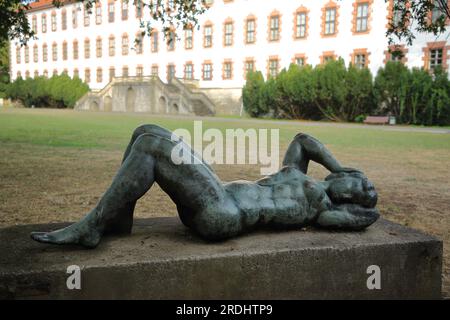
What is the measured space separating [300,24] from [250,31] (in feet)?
16.7

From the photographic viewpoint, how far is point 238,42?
139ft

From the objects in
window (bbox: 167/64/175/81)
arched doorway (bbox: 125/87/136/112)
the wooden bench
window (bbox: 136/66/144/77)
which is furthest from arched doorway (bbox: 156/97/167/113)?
the wooden bench

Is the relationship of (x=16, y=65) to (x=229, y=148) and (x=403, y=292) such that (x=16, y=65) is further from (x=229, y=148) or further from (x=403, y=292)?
(x=403, y=292)

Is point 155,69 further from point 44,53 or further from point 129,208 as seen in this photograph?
point 129,208

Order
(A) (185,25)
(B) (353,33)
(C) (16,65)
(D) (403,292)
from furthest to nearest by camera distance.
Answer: (C) (16,65), (B) (353,33), (A) (185,25), (D) (403,292)

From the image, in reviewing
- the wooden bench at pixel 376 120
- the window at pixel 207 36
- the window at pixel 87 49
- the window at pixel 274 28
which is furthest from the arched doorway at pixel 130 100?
the wooden bench at pixel 376 120

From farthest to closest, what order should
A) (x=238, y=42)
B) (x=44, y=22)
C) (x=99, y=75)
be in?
(x=44, y=22), (x=99, y=75), (x=238, y=42)

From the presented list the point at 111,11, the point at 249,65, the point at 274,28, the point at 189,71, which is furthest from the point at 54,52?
the point at 274,28

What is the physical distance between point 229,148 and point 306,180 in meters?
10.4

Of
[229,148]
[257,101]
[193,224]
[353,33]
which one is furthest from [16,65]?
[193,224]

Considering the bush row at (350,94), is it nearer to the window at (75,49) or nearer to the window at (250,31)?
the window at (250,31)

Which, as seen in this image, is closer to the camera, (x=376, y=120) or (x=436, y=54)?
(x=376, y=120)

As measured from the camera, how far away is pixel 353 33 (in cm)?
3494

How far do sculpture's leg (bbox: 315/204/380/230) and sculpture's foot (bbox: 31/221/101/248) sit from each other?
143 cm
